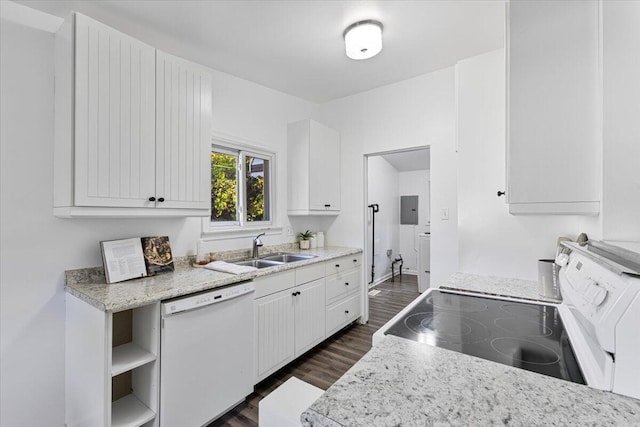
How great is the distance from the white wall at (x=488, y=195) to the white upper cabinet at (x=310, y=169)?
4.97 ft

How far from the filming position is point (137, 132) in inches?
66.7

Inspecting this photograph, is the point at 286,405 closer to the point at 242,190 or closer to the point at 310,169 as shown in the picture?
the point at 242,190

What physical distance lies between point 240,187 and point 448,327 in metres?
2.32

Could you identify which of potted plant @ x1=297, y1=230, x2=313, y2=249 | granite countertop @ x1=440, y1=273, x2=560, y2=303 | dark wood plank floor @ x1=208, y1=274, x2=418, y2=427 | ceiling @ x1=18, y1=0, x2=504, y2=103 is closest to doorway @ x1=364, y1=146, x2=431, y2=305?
dark wood plank floor @ x1=208, y1=274, x2=418, y2=427

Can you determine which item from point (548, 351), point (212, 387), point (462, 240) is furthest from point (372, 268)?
point (548, 351)

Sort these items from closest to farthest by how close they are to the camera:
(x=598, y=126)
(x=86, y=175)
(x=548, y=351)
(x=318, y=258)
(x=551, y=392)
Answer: (x=551, y=392) < (x=548, y=351) < (x=598, y=126) < (x=86, y=175) < (x=318, y=258)

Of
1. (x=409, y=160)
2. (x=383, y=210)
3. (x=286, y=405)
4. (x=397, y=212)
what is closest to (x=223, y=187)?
(x=286, y=405)

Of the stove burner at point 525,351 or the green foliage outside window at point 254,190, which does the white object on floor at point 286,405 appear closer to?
the stove burner at point 525,351

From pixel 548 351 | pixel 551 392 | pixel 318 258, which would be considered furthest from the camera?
pixel 318 258

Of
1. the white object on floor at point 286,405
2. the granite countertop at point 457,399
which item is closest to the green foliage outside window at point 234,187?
the white object on floor at point 286,405

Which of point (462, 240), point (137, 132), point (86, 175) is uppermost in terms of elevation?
point (137, 132)

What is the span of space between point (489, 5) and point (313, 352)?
3.03m

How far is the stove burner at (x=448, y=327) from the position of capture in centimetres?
98

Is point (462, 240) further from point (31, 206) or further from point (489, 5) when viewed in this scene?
point (31, 206)
